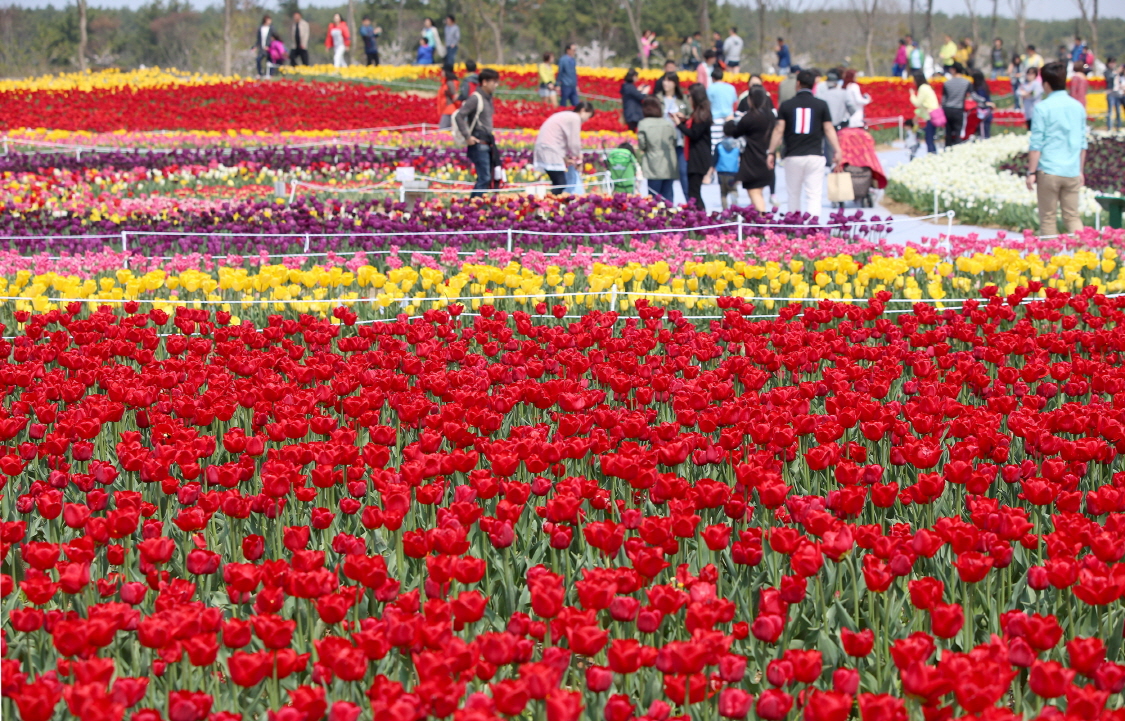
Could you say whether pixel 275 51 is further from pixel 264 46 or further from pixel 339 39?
pixel 339 39

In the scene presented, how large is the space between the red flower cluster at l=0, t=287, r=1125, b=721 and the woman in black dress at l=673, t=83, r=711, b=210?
25.5 feet

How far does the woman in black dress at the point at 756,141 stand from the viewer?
1309 cm

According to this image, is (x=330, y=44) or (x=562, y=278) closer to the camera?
(x=562, y=278)

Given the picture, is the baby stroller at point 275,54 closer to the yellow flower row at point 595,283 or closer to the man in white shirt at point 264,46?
the man in white shirt at point 264,46

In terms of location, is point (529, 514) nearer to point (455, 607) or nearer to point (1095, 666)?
point (455, 607)

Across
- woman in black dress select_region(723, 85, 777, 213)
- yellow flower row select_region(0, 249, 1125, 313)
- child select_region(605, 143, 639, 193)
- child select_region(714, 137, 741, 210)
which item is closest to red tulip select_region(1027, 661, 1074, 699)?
yellow flower row select_region(0, 249, 1125, 313)

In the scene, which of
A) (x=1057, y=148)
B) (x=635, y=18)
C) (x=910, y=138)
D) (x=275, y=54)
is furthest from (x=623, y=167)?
(x=635, y=18)

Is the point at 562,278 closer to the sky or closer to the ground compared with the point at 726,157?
closer to the ground

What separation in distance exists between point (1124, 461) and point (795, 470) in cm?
115

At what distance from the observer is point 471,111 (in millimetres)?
13938

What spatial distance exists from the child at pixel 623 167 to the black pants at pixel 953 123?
8.66 m

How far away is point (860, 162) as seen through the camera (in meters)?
16.0

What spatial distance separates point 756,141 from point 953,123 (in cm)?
982

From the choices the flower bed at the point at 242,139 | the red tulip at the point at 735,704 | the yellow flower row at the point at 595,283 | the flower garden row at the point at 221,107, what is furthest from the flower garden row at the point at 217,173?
the red tulip at the point at 735,704
